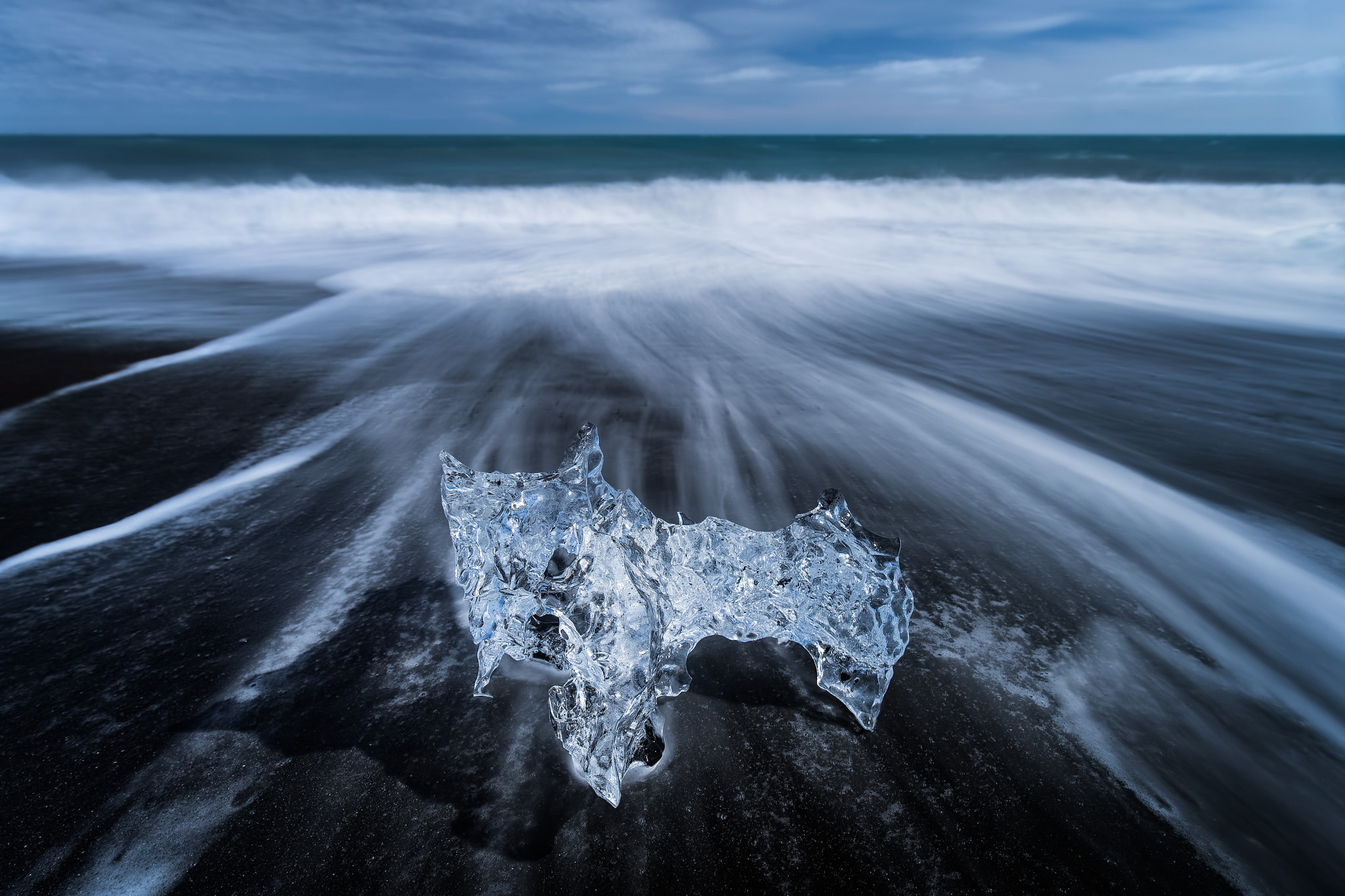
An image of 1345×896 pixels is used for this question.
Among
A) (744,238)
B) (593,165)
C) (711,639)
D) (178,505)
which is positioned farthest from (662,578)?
(593,165)

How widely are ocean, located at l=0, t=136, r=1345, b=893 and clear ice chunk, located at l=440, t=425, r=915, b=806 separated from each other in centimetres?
11

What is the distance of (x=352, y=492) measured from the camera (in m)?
2.51

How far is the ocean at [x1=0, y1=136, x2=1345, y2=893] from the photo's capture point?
1.25 metres

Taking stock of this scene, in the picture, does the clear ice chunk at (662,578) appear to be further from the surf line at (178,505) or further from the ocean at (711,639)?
the surf line at (178,505)

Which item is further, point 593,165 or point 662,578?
point 593,165

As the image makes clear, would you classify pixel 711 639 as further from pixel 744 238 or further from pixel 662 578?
pixel 744 238

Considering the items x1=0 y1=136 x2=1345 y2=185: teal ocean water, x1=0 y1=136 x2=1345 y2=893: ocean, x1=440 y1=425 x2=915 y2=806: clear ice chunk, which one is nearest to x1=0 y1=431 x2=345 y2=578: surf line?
x1=0 y1=136 x2=1345 y2=893: ocean

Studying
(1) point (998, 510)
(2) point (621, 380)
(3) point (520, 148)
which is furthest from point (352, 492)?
(3) point (520, 148)

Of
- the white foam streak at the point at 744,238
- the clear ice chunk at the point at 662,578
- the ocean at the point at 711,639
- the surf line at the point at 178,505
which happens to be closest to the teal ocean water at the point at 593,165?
the white foam streak at the point at 744,238

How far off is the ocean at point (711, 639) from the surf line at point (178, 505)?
0.02 meters

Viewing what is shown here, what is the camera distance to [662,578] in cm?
157

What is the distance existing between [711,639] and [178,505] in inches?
78.5

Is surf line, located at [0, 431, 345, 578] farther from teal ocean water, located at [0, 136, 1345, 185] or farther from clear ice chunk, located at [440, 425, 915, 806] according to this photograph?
teal ocean water, located at [0, 136, 1345, 185]

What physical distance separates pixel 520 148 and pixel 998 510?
37.8 metres
